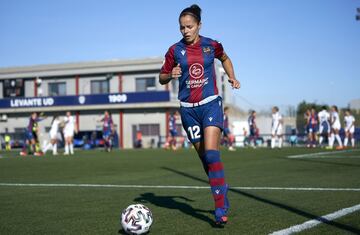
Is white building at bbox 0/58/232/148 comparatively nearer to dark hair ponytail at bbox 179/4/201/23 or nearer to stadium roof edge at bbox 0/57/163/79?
stadium roof edge at bbox 0/57/163/79

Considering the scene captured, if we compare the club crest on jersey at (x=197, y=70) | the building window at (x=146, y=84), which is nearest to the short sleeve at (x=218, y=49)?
the club crest on jersey at (x=197, y=70)

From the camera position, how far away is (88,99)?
5209 cm

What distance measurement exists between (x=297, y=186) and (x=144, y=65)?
42.9 metres

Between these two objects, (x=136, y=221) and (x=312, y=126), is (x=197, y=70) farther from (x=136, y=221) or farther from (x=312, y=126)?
(x=312, y=126)

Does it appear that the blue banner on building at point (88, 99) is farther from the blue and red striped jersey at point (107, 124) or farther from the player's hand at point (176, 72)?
the player's hand at point (176, 72)

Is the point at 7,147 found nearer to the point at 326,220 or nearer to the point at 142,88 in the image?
the point at 142,88

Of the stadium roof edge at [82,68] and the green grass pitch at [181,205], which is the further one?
the stadium roof edge at [82,68]

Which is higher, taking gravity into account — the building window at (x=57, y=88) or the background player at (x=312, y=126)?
the building window at (x=57, y=88)

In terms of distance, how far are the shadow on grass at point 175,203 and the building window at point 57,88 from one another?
1927 inches

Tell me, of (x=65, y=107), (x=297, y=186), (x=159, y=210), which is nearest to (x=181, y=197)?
(x=159, y=210)

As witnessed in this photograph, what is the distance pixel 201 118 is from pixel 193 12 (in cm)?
122

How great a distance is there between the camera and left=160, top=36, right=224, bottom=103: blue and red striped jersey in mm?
5734

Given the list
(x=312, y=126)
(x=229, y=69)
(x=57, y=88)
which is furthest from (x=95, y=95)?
(x=229, y=69)

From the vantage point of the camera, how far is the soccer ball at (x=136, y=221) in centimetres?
489
